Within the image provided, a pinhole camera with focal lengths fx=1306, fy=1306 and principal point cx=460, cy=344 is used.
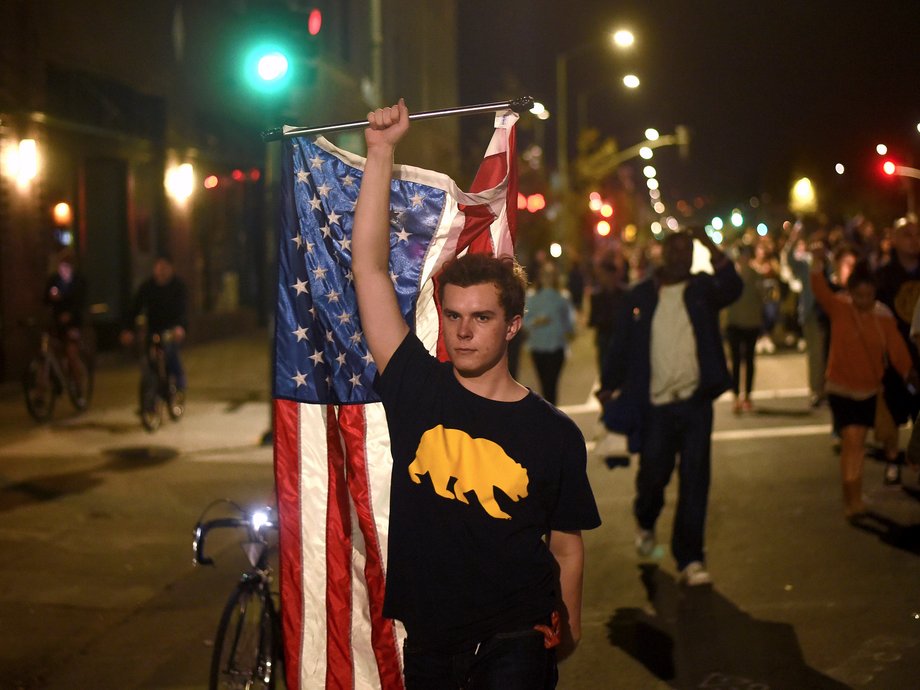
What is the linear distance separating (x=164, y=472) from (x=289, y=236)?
7.60m

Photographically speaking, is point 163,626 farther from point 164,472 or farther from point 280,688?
point 164,472

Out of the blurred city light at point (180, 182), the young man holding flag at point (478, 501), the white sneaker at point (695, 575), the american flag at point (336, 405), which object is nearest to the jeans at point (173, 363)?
the white sneaker at point (695, 575)

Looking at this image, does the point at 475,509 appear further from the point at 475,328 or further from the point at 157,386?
the point at 157,386

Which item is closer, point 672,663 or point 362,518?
point 362,518

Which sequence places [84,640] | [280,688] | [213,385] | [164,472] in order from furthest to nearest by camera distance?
A: [213,385] → [164,472] → [84,640] → [280,688]

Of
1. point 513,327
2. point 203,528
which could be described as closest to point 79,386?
point 203,528

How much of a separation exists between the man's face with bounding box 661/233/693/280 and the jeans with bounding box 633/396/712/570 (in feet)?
2.45

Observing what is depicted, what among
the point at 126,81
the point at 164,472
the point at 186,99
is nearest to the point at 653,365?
the point at 164,472

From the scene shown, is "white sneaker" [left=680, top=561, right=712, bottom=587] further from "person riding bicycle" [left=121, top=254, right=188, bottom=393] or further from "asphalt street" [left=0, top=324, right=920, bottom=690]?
"person riding bicycle" [left=121, top=254, right=188, bottom=393]

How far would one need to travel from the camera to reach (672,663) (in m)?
A: 6.21

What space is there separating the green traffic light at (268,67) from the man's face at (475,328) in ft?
26.9

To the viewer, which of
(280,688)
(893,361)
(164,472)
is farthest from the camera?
(164,472)

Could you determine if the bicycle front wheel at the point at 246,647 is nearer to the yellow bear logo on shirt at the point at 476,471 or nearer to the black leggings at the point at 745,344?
the yellow bear logo on shirt at the point at 476,471

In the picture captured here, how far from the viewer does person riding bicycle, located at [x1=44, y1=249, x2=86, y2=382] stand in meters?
15.0
